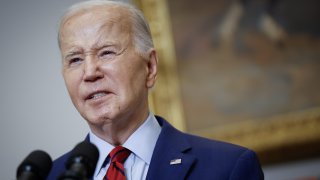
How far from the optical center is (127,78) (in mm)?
2273

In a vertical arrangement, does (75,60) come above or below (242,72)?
above

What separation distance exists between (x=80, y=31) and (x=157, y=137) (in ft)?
1.89

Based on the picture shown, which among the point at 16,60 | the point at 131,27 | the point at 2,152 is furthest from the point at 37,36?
the point at 131,27

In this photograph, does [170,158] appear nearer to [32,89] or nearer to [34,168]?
[34,168]

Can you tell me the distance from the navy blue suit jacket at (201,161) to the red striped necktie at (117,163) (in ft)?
0.37

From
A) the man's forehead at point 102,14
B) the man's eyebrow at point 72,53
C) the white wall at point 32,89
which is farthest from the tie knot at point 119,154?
the white wall at point 32,89

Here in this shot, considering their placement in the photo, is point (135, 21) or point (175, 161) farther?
point (135, 21)

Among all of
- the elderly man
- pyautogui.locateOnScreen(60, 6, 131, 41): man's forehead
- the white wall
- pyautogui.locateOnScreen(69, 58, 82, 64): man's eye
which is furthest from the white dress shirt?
the white wall

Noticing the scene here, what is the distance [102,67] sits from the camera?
2227mm

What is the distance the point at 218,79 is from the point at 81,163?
2412 mm

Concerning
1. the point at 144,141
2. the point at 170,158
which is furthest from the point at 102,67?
the point at 170,158

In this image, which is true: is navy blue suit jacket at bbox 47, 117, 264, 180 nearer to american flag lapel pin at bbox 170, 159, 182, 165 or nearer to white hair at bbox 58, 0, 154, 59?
american flag lapel pin at bbox 170, 159, 182, 165

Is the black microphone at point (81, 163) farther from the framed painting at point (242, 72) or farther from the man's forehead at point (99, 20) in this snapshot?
the framed painting at point (242, 72)

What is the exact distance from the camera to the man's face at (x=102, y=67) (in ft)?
7.23
